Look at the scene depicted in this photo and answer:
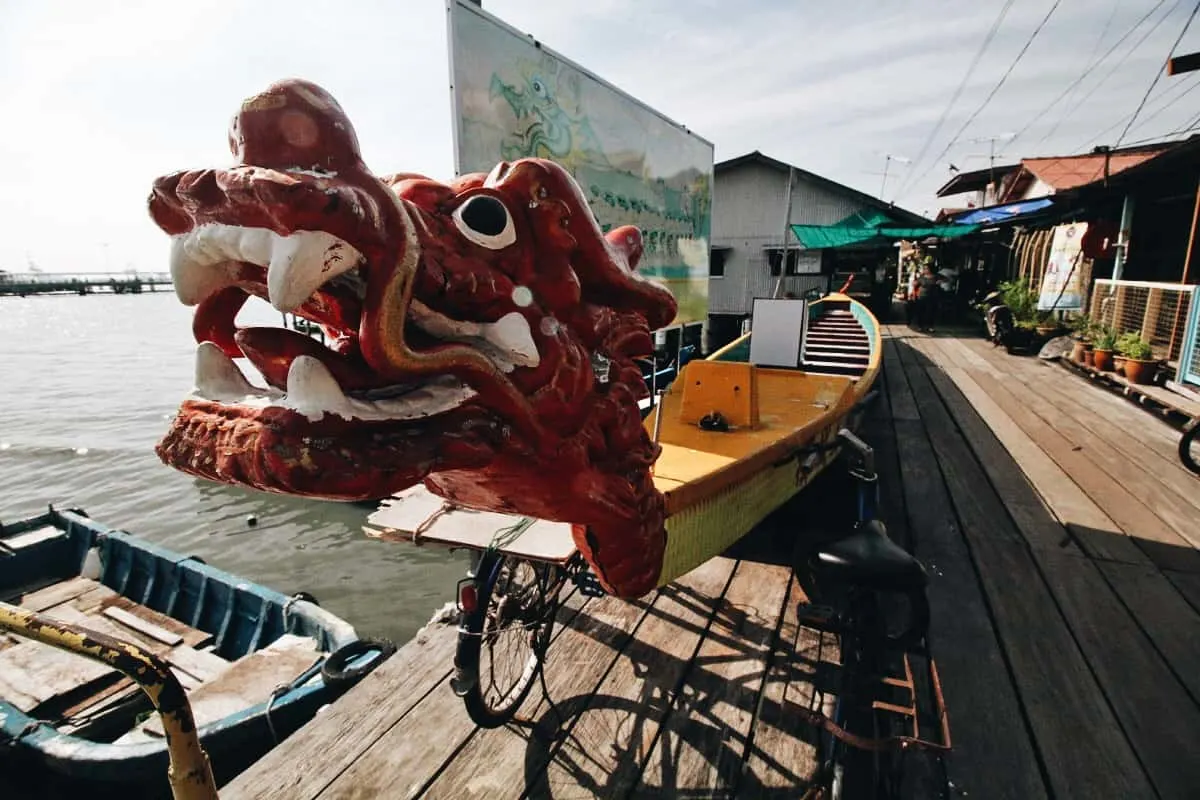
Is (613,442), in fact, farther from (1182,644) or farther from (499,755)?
Answer: (1182,644)

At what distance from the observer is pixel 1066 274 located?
10922 millimetres

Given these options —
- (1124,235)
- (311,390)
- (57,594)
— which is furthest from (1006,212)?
(57,594)

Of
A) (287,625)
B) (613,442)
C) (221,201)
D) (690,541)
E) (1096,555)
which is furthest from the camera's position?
(287,625)

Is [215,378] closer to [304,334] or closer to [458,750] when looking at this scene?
[304,334]

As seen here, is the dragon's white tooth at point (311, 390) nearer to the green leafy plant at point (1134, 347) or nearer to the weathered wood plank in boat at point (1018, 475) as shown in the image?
the weathered wood plank in boat at point (1018, 475)

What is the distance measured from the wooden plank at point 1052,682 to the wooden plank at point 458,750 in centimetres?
150

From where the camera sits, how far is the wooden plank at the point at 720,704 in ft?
6.98

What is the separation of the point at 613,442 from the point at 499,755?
1559mm

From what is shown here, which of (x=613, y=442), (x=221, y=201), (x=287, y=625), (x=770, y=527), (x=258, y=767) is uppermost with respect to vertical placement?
(x=221, y=201)

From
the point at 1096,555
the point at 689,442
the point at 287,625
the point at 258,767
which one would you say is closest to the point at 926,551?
the point at 1096,555

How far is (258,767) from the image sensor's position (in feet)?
7.23

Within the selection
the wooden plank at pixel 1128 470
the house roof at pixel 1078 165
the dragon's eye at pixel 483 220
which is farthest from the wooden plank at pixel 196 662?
the house roof at pixel 1078 165

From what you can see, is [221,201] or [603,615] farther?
[603,615]

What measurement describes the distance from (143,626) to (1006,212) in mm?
16659
